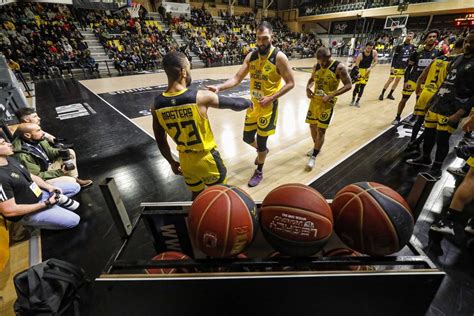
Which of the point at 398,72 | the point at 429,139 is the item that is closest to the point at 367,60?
the point at 398,72

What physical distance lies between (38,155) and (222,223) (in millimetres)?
2958

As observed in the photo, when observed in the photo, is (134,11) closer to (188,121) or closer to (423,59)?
(423,59)

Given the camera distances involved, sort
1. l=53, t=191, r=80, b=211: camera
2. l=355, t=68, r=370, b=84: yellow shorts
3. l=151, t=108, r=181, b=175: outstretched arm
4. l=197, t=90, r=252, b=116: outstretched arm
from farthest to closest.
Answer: l=355, t=68, r=370, b=84: yellow shorts < l=53, t=191, r=80, b=211: camera < l=151, t=108, r=181, b=175: outstretched arm < l=197, t=90, r=252, b=116: outstretched arm

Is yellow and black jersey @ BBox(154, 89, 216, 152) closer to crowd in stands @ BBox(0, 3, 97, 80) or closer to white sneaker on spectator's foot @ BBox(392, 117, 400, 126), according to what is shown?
white sneaker on spectator's foot @ BBox(392, 117, 400, 126)

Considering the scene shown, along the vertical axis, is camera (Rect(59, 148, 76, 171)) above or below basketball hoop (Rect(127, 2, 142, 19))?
below

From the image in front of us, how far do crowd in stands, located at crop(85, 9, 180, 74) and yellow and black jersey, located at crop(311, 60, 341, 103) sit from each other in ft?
41.5

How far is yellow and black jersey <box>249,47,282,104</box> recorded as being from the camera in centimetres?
268

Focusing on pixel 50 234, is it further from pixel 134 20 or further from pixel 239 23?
pixel 239 23

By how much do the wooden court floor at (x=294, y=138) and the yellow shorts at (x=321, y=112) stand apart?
667 millimetres

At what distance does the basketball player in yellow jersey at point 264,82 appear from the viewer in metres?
2.62

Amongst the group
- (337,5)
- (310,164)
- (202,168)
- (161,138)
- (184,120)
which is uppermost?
(337,5)

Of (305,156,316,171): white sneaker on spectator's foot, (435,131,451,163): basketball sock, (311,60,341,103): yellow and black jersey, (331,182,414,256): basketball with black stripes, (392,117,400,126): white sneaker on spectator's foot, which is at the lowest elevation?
(392,117,400,126): white sneaker on spectator's foot

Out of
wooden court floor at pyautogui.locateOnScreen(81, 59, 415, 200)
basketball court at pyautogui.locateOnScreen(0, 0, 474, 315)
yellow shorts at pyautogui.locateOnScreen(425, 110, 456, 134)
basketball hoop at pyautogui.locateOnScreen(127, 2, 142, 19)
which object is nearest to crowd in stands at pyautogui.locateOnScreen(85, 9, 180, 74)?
basketball hoop at pyautogui.locateOnScreen(127, 2, 142, 19)

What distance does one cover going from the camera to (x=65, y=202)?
260 centimetres
